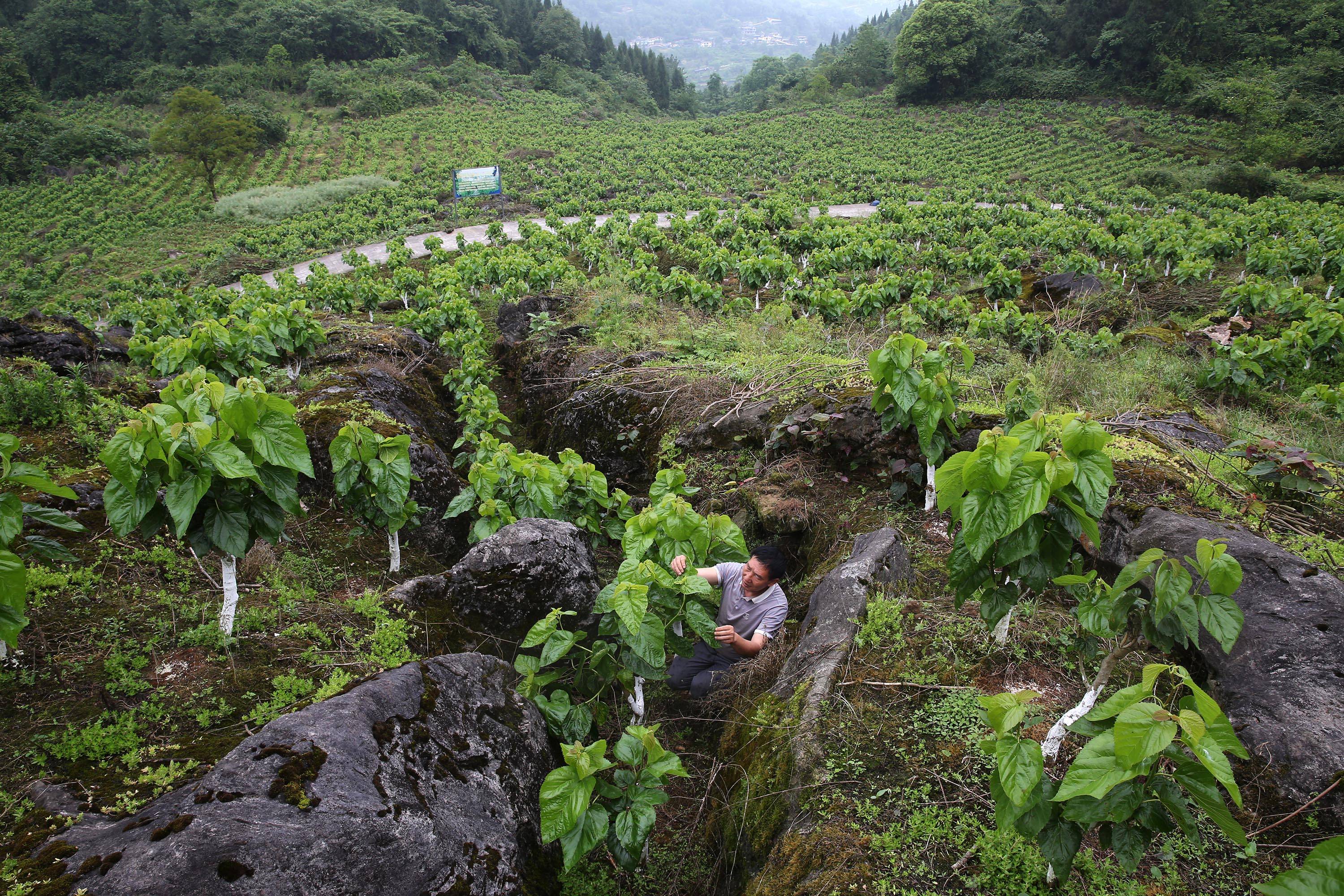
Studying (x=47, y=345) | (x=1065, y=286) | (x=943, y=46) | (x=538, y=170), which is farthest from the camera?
(x=943, y=46)

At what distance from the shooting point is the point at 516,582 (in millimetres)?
4566

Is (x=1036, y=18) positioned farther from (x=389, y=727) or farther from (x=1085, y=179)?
(x=389, y=727)

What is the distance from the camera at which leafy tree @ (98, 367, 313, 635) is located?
2.95 m

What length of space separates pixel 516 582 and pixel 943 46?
227 ft

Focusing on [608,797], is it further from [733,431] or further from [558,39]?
[558,39]

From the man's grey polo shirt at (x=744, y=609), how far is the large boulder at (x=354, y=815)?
1.73 meters

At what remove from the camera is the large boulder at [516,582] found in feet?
14.8

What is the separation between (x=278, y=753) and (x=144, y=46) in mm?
84528

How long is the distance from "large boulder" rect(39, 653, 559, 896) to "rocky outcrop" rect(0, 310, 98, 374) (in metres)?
7.28

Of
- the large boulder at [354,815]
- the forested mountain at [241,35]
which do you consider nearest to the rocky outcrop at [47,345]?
the large boulder at [354,815]

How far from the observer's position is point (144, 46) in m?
59.0

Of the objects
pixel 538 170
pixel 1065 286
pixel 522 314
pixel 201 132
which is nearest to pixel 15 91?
pixel 201 132

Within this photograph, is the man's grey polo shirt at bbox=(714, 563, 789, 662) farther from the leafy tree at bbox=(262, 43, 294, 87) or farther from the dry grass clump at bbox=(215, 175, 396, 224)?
the leafy tree at bbox=(262, 43, 294, 87)

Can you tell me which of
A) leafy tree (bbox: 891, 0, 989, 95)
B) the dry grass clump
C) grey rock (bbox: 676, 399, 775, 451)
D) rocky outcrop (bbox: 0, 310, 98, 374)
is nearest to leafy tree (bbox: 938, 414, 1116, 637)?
grey rock (bbox: 676, 399, 775, 451)
